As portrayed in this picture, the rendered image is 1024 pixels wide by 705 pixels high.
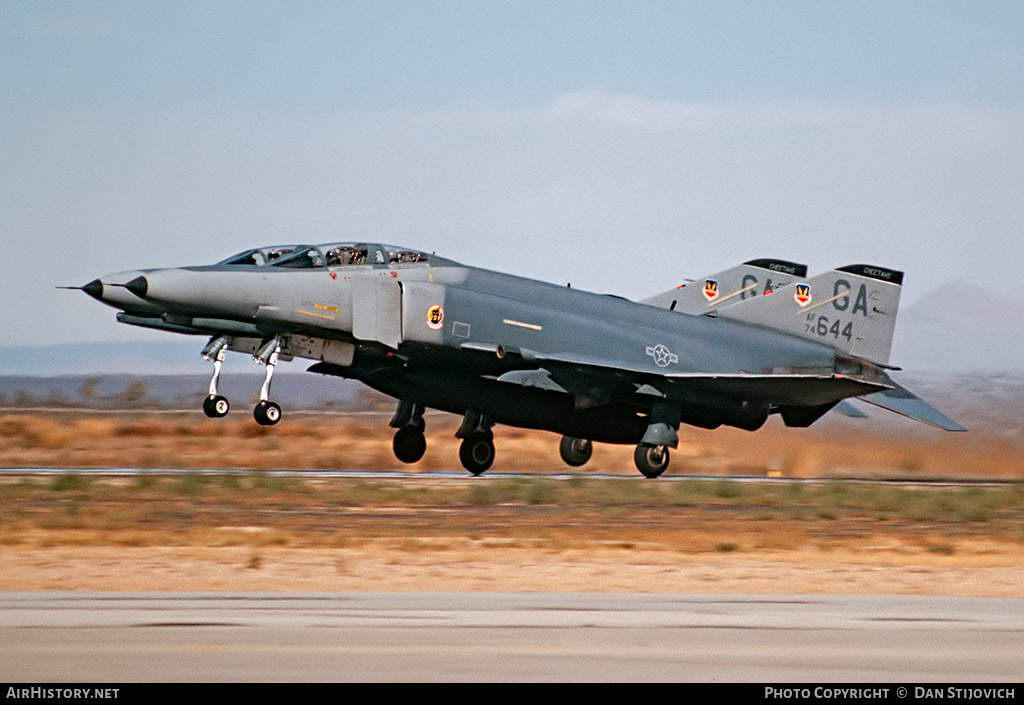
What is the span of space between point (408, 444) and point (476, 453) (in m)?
1.23

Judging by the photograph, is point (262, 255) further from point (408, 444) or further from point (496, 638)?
point (496, 638)

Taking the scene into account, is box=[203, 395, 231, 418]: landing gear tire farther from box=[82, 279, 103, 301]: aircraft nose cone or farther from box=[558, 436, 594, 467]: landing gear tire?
box=[558, 436, 594, 467]: landing gear tire

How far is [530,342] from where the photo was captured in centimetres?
2294

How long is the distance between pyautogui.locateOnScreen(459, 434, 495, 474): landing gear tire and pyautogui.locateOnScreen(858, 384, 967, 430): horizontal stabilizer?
6909mm

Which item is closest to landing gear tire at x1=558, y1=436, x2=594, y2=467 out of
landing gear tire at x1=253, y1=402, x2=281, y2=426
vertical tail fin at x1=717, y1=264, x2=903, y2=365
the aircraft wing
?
the aircraft wing

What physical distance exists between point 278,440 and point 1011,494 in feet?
62.9

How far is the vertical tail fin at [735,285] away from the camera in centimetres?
2794

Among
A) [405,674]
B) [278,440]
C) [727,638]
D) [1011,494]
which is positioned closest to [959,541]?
[1011,494]

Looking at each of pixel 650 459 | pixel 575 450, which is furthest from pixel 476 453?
pixel 650 459

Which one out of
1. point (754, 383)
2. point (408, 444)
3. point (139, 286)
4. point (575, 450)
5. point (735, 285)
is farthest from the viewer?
point (735, 285)

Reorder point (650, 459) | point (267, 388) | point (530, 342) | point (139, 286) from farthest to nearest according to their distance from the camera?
1. point (650, 459)
2. point (530, 342)
3. point (267, 388)
4. point (139, 286)

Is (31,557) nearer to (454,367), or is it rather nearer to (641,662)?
(641,662)

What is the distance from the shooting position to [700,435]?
28.1m

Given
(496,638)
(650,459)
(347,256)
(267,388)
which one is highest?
(347,256)
